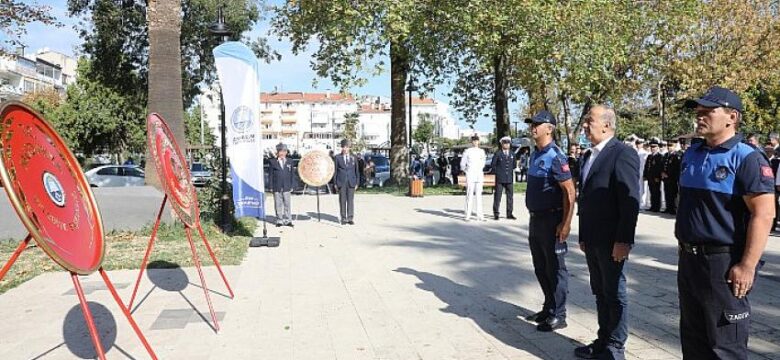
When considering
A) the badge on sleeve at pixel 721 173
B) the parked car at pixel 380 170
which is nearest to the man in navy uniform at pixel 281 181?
the badge on sleeve at pixel 721 173

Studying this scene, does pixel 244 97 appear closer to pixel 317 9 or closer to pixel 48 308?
pixel 48 308

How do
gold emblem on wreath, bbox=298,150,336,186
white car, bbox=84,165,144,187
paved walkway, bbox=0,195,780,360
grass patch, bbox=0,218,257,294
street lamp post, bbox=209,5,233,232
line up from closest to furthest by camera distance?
paved walkway, bbox=0,195,780,360 < grass patch, bbox=0,218,257,294 < street lamp post, bbox=209,5,233,232 < gold emblem on wreath, bbox=298,150,336,186 < white car, bbox=84,165,144,187

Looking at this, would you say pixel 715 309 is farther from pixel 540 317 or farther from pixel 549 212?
pixel 540 317

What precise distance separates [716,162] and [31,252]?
35.2ft

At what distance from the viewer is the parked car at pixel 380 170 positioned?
102 feet

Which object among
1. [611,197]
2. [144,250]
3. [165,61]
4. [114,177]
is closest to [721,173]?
[611,197]

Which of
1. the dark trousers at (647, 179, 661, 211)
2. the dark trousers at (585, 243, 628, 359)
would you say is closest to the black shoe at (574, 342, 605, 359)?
the dark trousers at (585, 243, 628, 359)

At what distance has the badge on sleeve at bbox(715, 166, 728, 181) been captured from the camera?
3.30m

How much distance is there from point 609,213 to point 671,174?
37.9 ft

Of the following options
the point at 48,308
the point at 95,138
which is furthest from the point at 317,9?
the point at 95,138

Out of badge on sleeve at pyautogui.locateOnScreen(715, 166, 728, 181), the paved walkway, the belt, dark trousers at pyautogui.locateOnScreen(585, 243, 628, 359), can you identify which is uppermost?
badge on sleeve at pyautogui.locateOnScreen(715, 166, 728, 181)

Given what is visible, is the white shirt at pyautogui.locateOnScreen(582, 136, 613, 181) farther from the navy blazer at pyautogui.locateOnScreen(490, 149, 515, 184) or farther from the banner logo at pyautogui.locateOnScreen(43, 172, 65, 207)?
the navy blazer at pyautogui.locateOnScreen(490, 149, 515, 184)

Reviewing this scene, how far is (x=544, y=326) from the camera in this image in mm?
5371

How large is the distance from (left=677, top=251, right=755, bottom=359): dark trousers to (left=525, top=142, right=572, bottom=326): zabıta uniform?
1693mm
